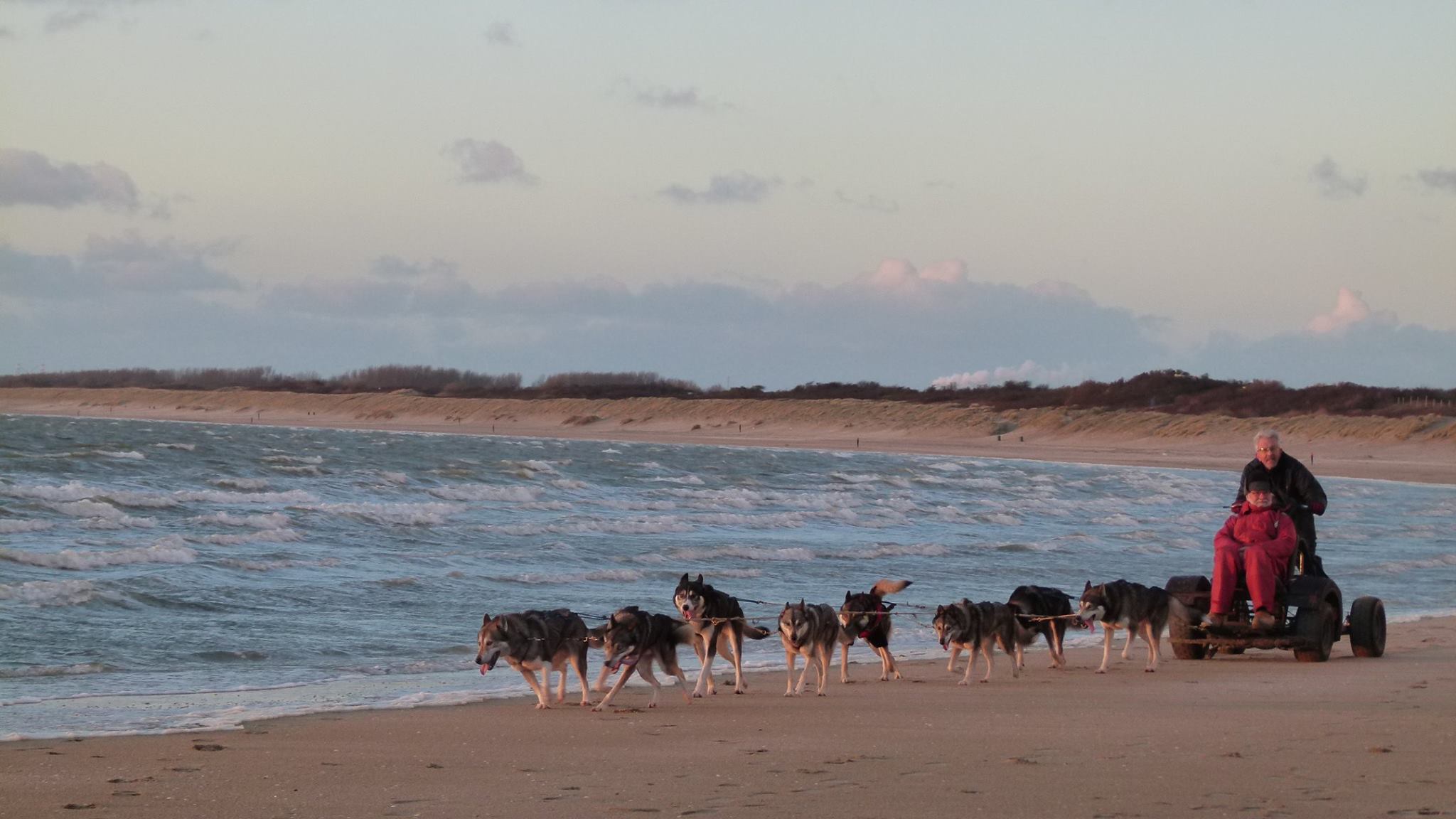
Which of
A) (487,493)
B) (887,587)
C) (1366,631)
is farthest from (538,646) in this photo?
(487,493)

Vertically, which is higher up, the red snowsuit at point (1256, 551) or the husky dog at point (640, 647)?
the red snowsuit at point (1256, 551)

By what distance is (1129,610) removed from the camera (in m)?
11.8

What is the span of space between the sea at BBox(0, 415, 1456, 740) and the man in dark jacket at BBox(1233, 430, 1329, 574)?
312 cm

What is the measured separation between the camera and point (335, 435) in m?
63.6

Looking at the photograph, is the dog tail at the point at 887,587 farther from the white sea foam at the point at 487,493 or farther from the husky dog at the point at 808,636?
the white sea foam at the point at 487,493

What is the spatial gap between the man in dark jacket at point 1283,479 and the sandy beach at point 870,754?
1212mm

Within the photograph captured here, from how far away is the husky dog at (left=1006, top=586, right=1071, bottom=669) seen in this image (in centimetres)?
1190

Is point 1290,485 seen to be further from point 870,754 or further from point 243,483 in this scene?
point 243,483

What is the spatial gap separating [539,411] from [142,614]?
74716 mm

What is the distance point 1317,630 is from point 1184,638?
1051mm

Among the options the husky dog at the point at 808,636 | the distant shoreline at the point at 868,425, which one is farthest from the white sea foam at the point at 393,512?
the distant shoreline at the point at 868,425

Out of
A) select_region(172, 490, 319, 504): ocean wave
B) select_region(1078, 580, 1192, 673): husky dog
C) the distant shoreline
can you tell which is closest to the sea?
select_region(172, 490, 319, 504): ocean wave

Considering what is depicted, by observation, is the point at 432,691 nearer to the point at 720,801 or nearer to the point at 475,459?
the point at 720,801

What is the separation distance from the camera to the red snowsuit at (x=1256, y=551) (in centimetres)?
1116
